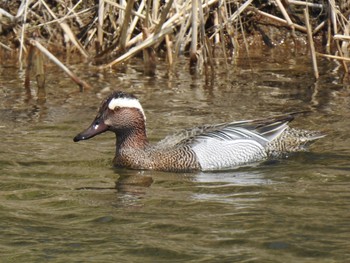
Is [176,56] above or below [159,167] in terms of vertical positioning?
above

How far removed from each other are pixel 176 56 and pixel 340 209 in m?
5.42

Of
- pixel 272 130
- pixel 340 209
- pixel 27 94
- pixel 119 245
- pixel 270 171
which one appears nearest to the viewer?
pixel 119 245

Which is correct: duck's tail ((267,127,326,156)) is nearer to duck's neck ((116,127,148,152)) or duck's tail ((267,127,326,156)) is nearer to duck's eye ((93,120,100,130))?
duck's neck ((116,127,148,152))

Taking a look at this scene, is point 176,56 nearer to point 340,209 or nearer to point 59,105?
point 59,105

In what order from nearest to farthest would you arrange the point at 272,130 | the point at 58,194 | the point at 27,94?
the point at 58,194
the point at 272,130
the point at 27,94

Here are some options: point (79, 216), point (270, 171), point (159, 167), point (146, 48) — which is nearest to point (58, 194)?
point (79, 216)

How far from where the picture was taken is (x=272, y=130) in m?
9.18

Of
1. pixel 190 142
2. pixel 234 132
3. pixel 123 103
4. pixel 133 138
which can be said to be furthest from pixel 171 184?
pixel 234 132

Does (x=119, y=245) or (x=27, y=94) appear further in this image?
(x=27, y=94)

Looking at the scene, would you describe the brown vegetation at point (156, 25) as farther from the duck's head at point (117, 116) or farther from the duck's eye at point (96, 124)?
the duck's eye at point (96, 124)

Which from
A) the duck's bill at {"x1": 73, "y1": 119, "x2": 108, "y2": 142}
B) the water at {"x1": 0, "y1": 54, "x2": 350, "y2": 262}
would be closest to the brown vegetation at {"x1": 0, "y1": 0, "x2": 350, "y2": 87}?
the water at {"x1": 0, "y1": 54, "x2": 350, "y2": 262}

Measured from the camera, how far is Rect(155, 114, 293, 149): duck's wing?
879 centimetres

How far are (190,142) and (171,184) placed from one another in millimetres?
824

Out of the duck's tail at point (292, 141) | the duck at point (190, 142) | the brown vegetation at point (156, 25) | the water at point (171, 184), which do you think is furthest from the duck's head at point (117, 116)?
the brown vegetation at point (156, 25)
